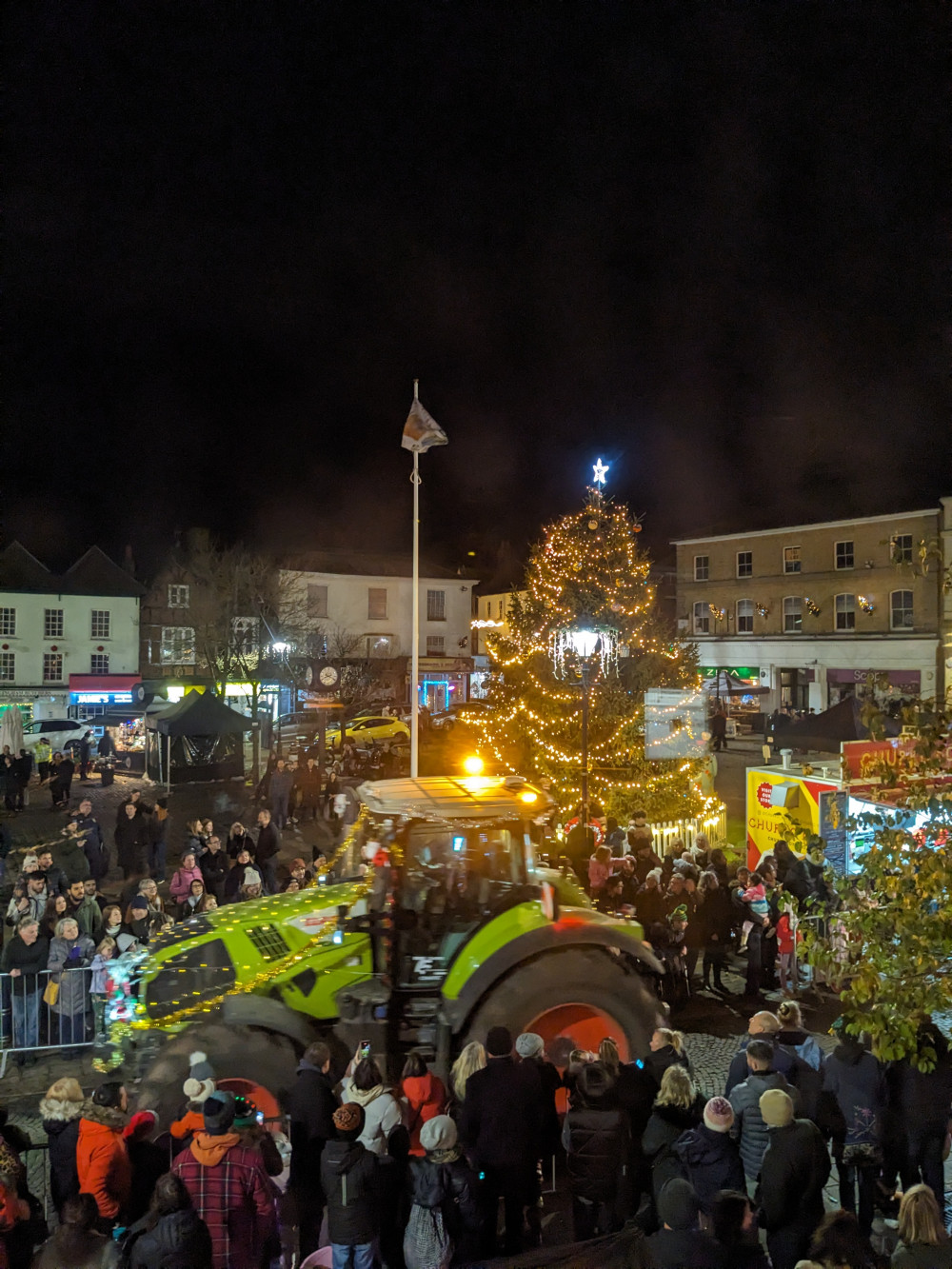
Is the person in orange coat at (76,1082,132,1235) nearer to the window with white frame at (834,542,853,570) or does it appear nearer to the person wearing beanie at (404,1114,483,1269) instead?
the person wearing beanie at (404,1114,483,1269)

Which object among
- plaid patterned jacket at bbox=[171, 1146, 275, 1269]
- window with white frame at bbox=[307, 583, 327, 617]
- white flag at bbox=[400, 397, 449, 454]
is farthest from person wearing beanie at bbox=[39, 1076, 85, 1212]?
window with white frame at bbox=[307, 583, 327, 617]

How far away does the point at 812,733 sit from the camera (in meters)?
17.1

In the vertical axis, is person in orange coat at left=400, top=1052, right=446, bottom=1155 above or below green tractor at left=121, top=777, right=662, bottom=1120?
below

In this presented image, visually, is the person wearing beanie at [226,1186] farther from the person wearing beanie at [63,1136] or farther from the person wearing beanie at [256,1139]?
the person wearing beanie at [63,1136]

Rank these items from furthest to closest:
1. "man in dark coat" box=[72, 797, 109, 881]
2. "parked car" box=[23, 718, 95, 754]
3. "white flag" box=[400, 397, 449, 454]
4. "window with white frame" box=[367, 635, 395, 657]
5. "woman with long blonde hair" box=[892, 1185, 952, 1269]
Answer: "window with white frame" box=[367, 635, 395, 657] < "parked car" box=[23, 718, 95, 754] < "white flag" box=[400, 397, 449, 454] < "man in dark coat" box=[72, 797, 109, 881] < "woman with long blonde hair" box=[892, 1185, 952, 1269]

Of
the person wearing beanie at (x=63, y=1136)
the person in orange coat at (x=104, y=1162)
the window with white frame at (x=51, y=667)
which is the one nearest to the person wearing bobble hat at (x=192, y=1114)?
the person in orange coat at (x=104, y=1162)

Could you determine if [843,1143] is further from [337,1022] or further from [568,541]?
[568,541]

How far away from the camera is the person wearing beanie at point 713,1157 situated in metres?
4.51

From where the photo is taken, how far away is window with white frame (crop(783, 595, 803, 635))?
41.5 metres

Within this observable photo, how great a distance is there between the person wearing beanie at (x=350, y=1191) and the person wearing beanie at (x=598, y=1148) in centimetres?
121

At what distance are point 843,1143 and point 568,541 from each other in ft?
45.0

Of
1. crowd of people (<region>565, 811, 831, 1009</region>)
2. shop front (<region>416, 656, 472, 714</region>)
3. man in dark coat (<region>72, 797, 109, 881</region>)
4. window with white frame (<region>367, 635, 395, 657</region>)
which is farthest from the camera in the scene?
shop front (<region>416, 656, 472, 714</region>)

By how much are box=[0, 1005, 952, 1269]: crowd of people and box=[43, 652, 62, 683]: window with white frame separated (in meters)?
40.3

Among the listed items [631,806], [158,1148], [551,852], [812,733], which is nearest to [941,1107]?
[158,1148]
